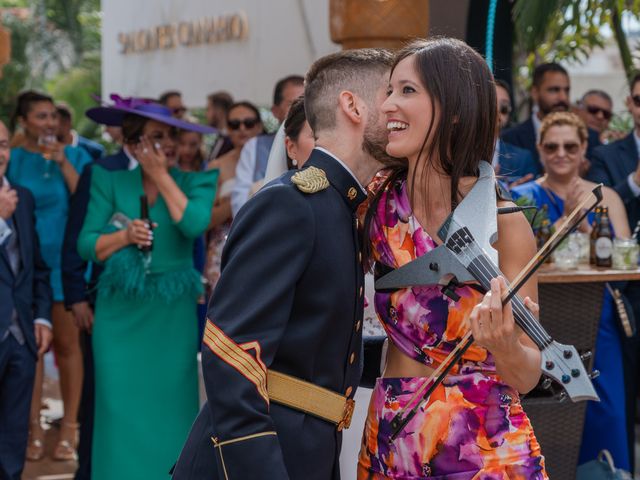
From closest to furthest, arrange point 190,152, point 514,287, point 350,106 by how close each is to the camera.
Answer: point 514,287
point 350,106
point 190,152

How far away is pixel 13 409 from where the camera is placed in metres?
5.58

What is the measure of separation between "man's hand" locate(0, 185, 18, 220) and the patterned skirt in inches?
132

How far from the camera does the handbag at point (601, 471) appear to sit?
500cm

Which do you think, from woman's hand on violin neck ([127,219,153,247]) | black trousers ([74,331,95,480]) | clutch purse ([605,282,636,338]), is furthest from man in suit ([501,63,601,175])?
black trousers ([74,331,95,480])

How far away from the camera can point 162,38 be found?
1164 cm

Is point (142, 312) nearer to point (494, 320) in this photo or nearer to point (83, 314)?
point (83, 314)

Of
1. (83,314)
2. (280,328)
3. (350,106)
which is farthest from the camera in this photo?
(83,314)

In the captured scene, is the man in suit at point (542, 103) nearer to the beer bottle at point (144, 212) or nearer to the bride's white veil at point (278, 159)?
the beer bottle at point (144, 212)

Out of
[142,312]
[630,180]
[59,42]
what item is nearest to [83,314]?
[142,312]

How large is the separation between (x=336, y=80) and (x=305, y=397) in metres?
0.84

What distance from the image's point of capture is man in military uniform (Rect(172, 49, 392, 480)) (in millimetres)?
2486

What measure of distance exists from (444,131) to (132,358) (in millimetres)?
3314

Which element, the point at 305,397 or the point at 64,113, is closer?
the point at 305,397

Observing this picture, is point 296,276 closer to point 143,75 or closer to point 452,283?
point 452,283
